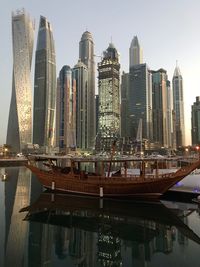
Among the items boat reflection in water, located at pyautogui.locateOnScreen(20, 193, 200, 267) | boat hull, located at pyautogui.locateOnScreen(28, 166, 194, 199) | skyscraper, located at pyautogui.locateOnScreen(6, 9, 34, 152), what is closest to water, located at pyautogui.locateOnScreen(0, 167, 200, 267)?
boat reflection in water, located at pyautogui.locateOnScreen(20, 193, 200, 267)

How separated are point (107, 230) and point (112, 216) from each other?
12.5 feet

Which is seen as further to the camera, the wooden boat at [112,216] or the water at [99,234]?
the wooden boat at [112,216]

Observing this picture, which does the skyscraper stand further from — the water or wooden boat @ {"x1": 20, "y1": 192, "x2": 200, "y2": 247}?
the water

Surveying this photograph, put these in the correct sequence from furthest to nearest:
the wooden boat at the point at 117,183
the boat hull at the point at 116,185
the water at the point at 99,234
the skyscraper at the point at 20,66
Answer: the skyscraper at the point at 20,66, the boat hull at the point at 116,185, the wooden boat at the point at 117,183, the water at the point at 99,234

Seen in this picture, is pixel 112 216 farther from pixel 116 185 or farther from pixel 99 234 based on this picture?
pixel 116 185

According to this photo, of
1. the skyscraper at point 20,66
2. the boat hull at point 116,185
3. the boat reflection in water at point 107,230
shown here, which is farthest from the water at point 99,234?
the skyscraper at point 20,66

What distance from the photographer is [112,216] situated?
24.2 meters

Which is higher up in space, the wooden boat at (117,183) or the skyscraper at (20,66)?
the skyscraper at (20,66)

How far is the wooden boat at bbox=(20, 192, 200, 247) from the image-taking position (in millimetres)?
20203

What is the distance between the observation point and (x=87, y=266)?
14.7m

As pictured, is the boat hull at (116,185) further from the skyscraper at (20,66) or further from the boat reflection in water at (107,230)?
the skyscraper at (20,66)

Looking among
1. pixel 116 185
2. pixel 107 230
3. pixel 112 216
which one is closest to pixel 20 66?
pixel 116 185

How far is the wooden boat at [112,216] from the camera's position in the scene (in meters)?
20.2

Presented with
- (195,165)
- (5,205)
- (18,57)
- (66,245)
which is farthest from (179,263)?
(18,57)
